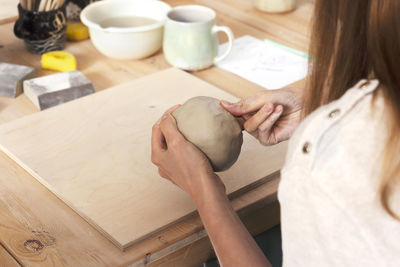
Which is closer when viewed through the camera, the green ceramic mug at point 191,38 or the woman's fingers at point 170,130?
the woman's fingers at point 170,130

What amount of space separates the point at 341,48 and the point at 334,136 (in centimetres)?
12

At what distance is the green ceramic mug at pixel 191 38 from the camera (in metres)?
1.08

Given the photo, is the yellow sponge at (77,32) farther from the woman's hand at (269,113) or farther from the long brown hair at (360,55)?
the long brown hair at (360,55)

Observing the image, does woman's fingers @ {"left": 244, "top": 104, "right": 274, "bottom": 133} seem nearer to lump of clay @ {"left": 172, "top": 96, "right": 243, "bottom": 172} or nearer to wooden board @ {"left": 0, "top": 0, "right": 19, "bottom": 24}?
lump of clay @ {"left": 172, "top": 96, "right": 243, "bottom": 172}

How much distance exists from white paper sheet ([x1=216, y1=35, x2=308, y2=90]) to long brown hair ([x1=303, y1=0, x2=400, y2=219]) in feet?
1.63

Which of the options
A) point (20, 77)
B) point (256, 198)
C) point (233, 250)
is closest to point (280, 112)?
point (256, 198)

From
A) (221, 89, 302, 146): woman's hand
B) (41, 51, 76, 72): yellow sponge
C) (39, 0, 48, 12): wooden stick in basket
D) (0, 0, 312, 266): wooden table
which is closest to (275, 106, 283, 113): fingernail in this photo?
(221, 89, 302, 146): woman's hand

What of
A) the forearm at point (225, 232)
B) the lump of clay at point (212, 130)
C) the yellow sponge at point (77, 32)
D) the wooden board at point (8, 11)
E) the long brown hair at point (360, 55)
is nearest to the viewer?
the long brown hair at point (360, 55)

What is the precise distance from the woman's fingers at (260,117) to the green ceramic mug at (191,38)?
33cm

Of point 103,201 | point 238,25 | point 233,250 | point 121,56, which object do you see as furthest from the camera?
point 238,25

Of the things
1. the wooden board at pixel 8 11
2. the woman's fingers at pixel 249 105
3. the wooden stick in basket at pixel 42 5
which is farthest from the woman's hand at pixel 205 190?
the wooden board at pixel 8 11

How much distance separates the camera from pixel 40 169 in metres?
0.80

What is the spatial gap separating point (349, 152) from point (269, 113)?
1.17 ft

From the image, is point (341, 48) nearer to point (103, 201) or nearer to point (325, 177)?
point (325, 177)
